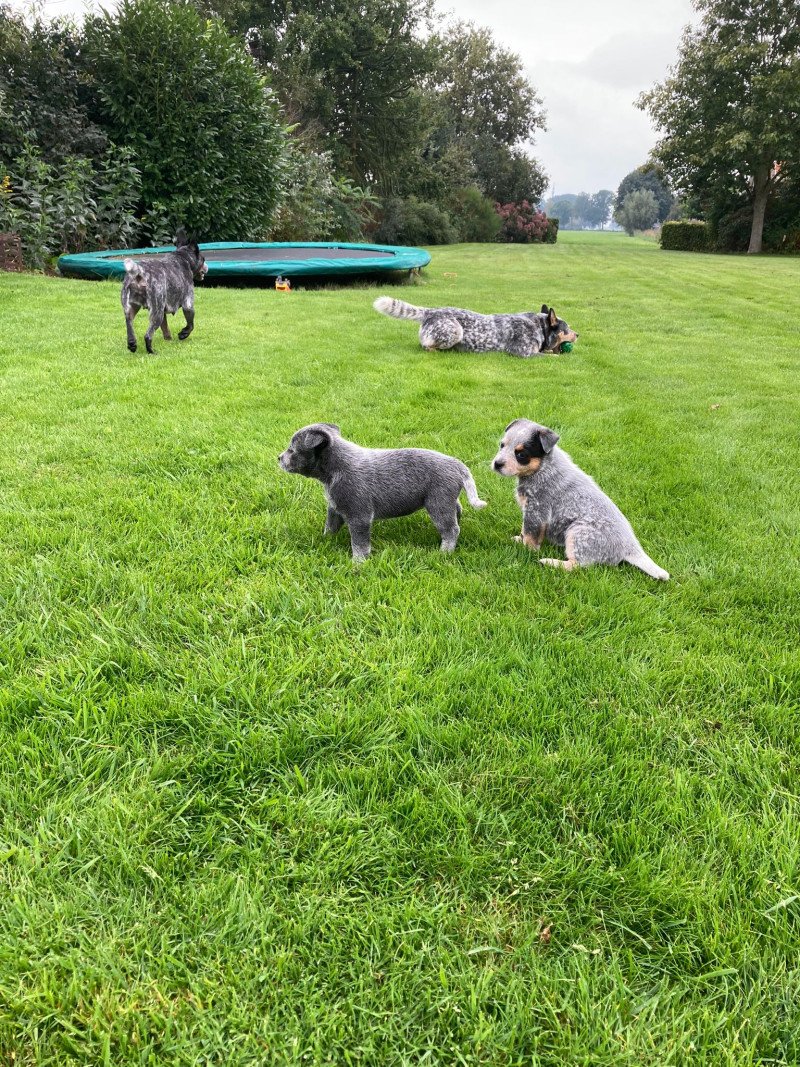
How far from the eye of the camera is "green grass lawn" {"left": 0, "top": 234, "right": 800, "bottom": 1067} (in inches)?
54.4

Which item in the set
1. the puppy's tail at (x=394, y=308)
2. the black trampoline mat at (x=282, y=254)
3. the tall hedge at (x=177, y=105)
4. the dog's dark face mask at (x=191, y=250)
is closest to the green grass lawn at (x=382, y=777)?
the puppy's tail at (x=394, y=308)

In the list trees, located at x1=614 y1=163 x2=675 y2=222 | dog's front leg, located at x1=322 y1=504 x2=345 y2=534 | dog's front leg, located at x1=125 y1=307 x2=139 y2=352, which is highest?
trees, located at x1=614 y1=163 x2=675 y2=222

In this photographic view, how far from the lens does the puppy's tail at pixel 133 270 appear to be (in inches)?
253

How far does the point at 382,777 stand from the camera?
196 cm

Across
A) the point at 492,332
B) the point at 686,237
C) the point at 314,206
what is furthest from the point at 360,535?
the point at 686,237

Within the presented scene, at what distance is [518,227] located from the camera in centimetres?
4669

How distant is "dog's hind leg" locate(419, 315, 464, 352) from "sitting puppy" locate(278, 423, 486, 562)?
17.1ft

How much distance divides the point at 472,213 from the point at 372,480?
44.5 meters

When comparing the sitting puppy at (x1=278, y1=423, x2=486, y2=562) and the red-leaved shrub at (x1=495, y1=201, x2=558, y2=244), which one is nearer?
the sitting puppy at (x1=278, y1=423, x2=486, y2=562)

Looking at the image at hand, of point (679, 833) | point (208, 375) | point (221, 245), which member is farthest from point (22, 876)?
point (221, 245)

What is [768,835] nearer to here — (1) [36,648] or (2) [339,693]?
(2) [339,693]

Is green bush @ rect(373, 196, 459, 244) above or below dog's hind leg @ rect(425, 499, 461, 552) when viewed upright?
above

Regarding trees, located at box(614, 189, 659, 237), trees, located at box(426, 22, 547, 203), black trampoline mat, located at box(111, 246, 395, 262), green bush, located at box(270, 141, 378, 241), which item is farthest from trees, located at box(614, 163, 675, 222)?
black trampoline mat, located at box(111, 246, 395, 262)

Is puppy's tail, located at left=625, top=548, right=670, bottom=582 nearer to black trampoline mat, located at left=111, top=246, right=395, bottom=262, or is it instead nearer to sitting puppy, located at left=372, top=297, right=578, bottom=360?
sitting puppy, located at left=372, top=297, right=578, bottom=360
